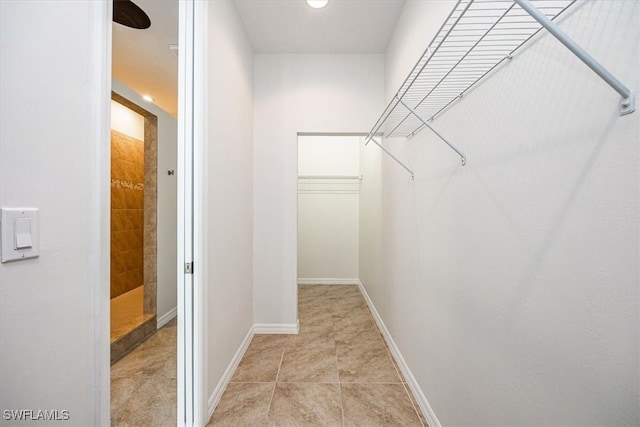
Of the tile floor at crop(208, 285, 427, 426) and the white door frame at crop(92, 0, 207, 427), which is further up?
the white door frame at crop(92, 0, 207, 427)

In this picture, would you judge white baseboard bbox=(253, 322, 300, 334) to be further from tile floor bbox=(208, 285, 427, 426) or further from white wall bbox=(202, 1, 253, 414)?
white wall bbox=(202, 1, 253, 414)

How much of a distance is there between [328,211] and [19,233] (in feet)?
12.9

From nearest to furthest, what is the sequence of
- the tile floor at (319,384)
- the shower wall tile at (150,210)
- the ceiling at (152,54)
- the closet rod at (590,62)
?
the closet rod at (590,62) → the tile floor at (319,384) → the ceiling at (152,54) → the shower wall tile at (150,210)

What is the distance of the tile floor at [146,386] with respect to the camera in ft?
5.01

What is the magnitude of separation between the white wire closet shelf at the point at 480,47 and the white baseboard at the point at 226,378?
6.20 ft

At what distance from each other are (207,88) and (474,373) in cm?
190

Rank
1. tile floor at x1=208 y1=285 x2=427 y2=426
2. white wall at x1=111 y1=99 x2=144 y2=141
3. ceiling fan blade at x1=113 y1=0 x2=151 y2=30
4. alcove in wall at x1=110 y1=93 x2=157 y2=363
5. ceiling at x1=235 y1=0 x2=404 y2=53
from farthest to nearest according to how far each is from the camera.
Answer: white wall at x1=111 y1=99 x2=144 y2=141 < alcove in wall at x1=110 y1=93 x2=157 y2=363 < ceiling at x1=235 y1=0 x2=404 y2=53 < ceiling fan blade at x1=113 y1=0 x2=151 y2=30 < tile floor at x1=208 y1=285 x2=427 y2=426

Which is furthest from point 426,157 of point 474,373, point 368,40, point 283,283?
point 283,283

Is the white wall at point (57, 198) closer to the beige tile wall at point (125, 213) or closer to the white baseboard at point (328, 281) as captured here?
the beige tile wall at point (125, 213)

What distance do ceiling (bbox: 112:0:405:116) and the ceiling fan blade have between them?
4cm

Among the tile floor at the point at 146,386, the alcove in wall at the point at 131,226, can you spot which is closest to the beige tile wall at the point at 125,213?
the alcove in wall at the point at 131,226

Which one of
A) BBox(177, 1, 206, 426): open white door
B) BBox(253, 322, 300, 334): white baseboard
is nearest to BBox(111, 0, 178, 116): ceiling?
BBox(177, 1, 206, 426): open white door

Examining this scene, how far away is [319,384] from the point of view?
5.90ft

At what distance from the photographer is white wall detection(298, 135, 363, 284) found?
437 centimetres
